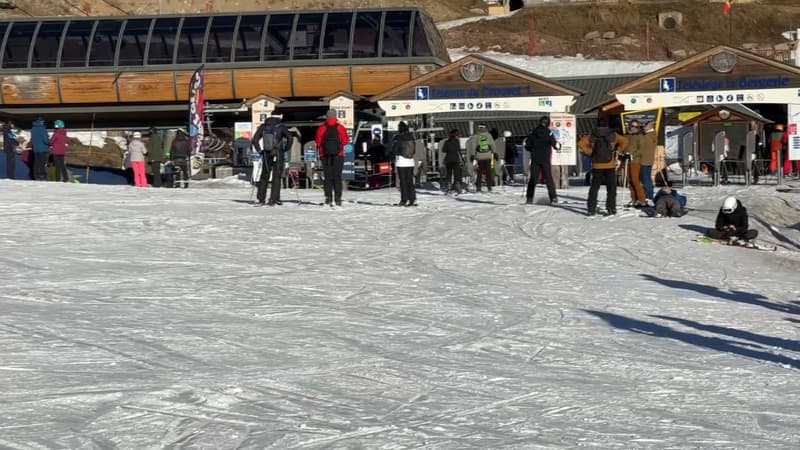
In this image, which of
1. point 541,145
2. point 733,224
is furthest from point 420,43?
point 733,224

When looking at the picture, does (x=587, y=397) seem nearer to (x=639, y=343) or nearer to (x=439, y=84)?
(x=639, y=343)

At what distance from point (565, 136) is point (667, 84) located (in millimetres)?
2290

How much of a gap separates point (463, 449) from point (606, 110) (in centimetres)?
2342

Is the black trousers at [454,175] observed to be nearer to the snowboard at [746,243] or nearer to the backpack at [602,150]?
the backpack at [602,150]

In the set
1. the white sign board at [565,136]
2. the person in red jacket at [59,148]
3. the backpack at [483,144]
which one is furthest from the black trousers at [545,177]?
the person in red jacket at [59,148]

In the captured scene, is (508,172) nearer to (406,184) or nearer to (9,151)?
(406,184)

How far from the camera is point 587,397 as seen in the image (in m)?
7.09

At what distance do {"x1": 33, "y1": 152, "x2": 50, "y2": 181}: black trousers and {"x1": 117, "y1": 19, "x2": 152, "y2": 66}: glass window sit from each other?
26.7 ft

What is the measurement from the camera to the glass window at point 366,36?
110ft

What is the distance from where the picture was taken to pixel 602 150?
18.6 m

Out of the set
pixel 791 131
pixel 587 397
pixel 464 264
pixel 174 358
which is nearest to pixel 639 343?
pixel 587 397

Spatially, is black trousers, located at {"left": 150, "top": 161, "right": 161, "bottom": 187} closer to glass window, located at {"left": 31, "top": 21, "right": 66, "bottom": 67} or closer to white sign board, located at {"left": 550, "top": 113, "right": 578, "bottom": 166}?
white sign board, located at {"left": 550, "top": 113, "right": 578, "bottom": 166}

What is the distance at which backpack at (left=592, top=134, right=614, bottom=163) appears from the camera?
1858 cm

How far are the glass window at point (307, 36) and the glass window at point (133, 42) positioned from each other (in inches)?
166
